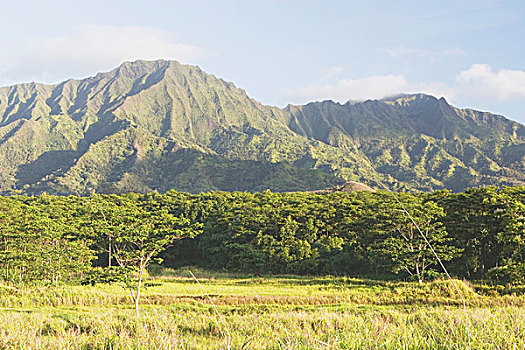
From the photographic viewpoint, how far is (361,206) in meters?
51.8

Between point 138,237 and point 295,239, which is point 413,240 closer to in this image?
point 295,239

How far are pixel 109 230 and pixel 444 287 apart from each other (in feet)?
76.0

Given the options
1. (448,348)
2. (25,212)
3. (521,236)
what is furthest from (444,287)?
(25,212)

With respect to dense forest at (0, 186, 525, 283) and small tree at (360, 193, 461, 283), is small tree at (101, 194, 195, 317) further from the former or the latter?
small tree at (360, 193, 461, 283)

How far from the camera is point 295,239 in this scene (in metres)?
48.2

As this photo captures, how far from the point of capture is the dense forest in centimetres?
2516

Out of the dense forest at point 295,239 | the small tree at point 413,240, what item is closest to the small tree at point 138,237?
the dense forest at point 295,239

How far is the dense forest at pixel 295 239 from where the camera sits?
25.2m

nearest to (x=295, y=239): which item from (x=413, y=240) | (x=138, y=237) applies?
(x=413, y=240)

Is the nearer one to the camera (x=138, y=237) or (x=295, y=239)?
(x=138, y=237)

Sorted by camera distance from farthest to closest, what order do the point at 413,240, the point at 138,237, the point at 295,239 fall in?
the point at 295,239 → the point at 413,240 → the point at 138,237

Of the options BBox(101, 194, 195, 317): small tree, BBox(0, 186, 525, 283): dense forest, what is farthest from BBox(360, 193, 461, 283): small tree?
BBox(101, 194, 195, 317): small tree

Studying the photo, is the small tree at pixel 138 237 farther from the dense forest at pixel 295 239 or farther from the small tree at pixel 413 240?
the small tree at pixel 413 240

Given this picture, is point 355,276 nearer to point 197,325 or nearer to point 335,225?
point 335,225
